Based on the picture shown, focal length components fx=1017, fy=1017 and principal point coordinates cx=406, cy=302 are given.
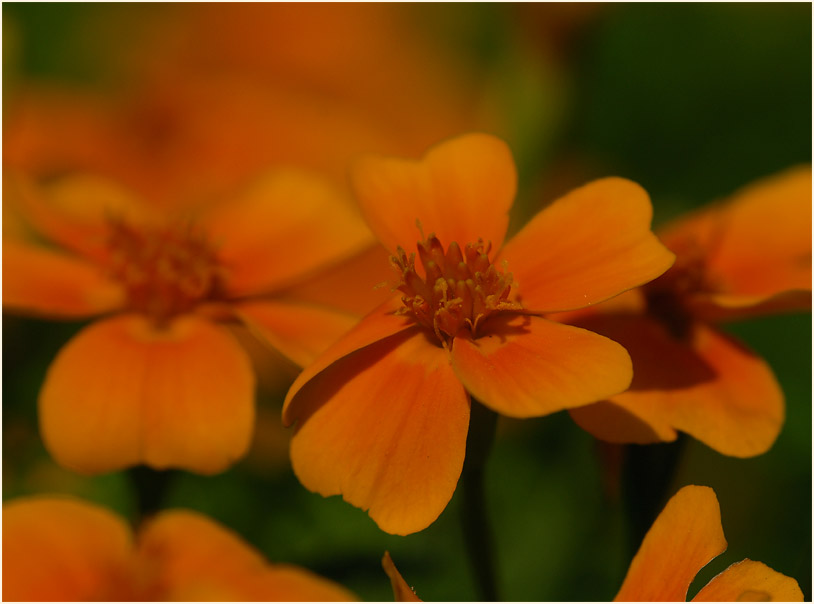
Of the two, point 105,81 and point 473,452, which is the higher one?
point 473,452

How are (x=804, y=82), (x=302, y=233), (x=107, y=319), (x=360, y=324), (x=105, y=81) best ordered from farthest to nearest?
(x=105, y=81), (x=804, y=82), (x=302, y=233), (x=107, y=319), (x=360, y=324)

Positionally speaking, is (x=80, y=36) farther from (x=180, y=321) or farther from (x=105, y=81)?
(x=180, y=321)

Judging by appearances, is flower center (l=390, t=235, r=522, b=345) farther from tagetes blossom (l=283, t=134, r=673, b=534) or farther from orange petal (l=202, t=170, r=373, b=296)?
orange petal (l=202, t=170, r=373, b=296)

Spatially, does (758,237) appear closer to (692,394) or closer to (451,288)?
(692,394)

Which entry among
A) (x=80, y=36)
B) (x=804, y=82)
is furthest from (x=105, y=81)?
(x=804, y=82)


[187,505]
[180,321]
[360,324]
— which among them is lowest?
[187,505]

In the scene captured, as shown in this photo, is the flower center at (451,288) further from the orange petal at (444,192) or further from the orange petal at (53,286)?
the orange petal at (53,286)

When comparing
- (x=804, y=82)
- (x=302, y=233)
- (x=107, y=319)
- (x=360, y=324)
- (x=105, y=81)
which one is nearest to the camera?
(x=360, y=324)
